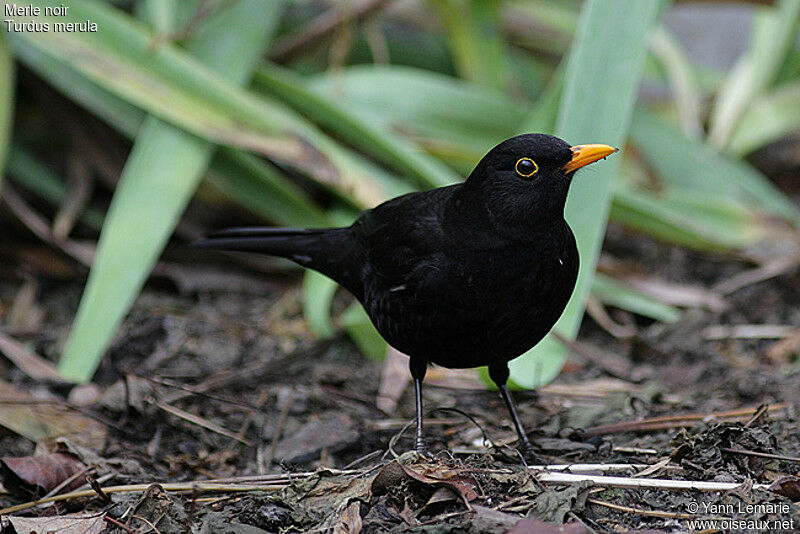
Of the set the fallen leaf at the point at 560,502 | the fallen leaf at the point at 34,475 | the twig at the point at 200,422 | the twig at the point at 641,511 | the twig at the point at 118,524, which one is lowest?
the fallen leaf at the point at 34,475

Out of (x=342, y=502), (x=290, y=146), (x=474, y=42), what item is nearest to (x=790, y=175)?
(x=474, y=42)

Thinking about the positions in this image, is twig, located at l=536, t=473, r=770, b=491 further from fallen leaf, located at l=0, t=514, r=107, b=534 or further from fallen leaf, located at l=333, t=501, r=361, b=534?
fallen leaf, located at l=0, t=514, r=107, b=534

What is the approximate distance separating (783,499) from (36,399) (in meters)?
2.33

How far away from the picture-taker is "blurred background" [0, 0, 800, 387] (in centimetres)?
368

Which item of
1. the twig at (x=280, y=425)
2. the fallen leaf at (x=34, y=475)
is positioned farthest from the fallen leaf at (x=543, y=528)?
the fallen leaf at (x=34, y=475)

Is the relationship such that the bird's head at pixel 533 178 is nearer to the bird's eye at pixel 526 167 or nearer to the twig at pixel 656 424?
the bird's eye at pixel 526 167

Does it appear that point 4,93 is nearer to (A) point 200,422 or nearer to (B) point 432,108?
(A) point 200,422

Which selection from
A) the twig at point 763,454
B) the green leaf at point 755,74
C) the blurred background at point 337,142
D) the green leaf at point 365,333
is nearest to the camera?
the twig at point 763,454

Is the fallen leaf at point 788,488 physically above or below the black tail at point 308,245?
above

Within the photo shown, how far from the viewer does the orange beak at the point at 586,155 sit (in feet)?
8.69

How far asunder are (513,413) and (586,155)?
0.84 m

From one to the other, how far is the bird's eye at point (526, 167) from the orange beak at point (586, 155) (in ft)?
0.27

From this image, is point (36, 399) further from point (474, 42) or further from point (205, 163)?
point (474, 42)

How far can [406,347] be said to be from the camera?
Result: 290cm
